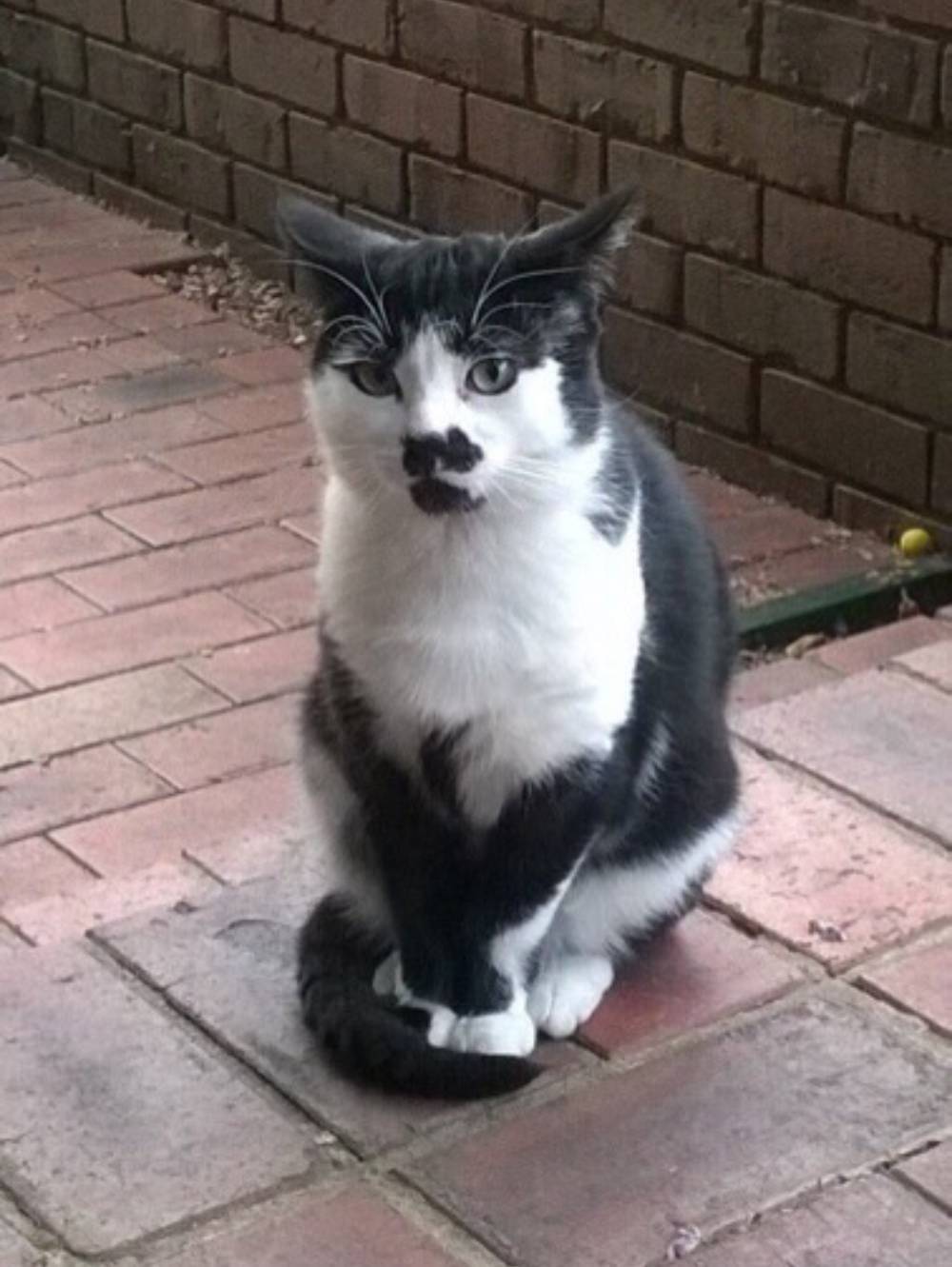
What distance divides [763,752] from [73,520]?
5.43 feet

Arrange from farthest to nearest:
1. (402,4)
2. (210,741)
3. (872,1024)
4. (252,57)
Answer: (252,57)
(402,4)
(210,741)
(872,1024)

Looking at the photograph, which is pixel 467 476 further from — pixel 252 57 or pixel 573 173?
pixel 252 57

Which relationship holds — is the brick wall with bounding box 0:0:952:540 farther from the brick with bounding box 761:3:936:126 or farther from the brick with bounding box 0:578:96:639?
the brick with bounding box 0:578:96:639

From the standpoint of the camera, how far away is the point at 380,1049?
221cm

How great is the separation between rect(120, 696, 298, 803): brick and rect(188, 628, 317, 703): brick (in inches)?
2.1

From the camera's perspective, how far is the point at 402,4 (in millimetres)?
4598

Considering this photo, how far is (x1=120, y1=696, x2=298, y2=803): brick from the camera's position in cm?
327

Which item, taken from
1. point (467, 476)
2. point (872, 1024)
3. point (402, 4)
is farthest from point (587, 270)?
point (402, 4)

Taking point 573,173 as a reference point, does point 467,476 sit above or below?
above

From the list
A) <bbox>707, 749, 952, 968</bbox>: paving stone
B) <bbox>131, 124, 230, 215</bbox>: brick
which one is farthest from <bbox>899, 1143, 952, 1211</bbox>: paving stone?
<bbox>131, 124, 230, 215</bbox>: brick

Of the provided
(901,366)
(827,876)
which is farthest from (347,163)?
(827,876)

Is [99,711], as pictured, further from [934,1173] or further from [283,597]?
[934,1173]

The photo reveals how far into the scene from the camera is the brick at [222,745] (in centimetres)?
327

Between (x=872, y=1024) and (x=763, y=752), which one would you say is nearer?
(x=872, y=1024)
